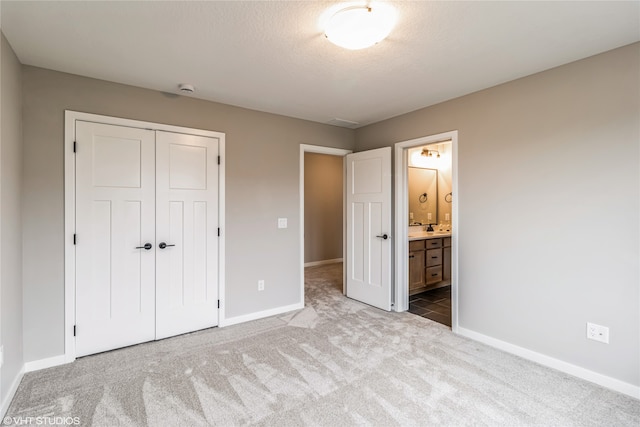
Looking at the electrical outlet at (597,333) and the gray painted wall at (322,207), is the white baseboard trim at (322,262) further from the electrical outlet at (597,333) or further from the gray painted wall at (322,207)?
the electrical outlet at (597,333)

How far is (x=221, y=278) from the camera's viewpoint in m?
3.29

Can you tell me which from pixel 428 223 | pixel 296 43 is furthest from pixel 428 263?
pixel 296 43

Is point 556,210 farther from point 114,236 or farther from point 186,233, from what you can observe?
point 114,236

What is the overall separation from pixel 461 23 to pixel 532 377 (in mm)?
2522

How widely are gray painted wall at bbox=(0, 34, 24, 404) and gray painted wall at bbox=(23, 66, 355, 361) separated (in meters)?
0.11

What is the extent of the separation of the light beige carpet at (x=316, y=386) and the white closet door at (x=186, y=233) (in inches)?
9.1

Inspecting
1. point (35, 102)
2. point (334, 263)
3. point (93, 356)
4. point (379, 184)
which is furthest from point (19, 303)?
point (334, 263)

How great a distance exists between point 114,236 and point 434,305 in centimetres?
367

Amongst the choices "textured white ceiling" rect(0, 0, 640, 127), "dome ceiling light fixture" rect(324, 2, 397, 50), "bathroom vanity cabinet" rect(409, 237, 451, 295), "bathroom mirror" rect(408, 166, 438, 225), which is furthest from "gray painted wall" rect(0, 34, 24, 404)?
"bathroom mirror" rect(408, 166, 438, 225)

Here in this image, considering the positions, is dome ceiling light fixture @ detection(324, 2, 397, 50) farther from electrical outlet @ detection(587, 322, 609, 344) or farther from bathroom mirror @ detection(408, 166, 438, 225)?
bathroom mirror @ detection(408, 166, 438, 225)

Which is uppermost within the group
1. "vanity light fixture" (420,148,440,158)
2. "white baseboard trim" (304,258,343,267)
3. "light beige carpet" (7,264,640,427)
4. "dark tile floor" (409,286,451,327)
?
"vanity light fixture" (420,148,440,158)

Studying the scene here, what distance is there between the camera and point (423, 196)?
204 inches

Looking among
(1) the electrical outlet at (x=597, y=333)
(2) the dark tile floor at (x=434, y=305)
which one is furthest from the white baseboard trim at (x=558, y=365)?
(2) the dark tile floor at (x=434, y=305)

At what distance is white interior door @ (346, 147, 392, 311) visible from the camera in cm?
376
